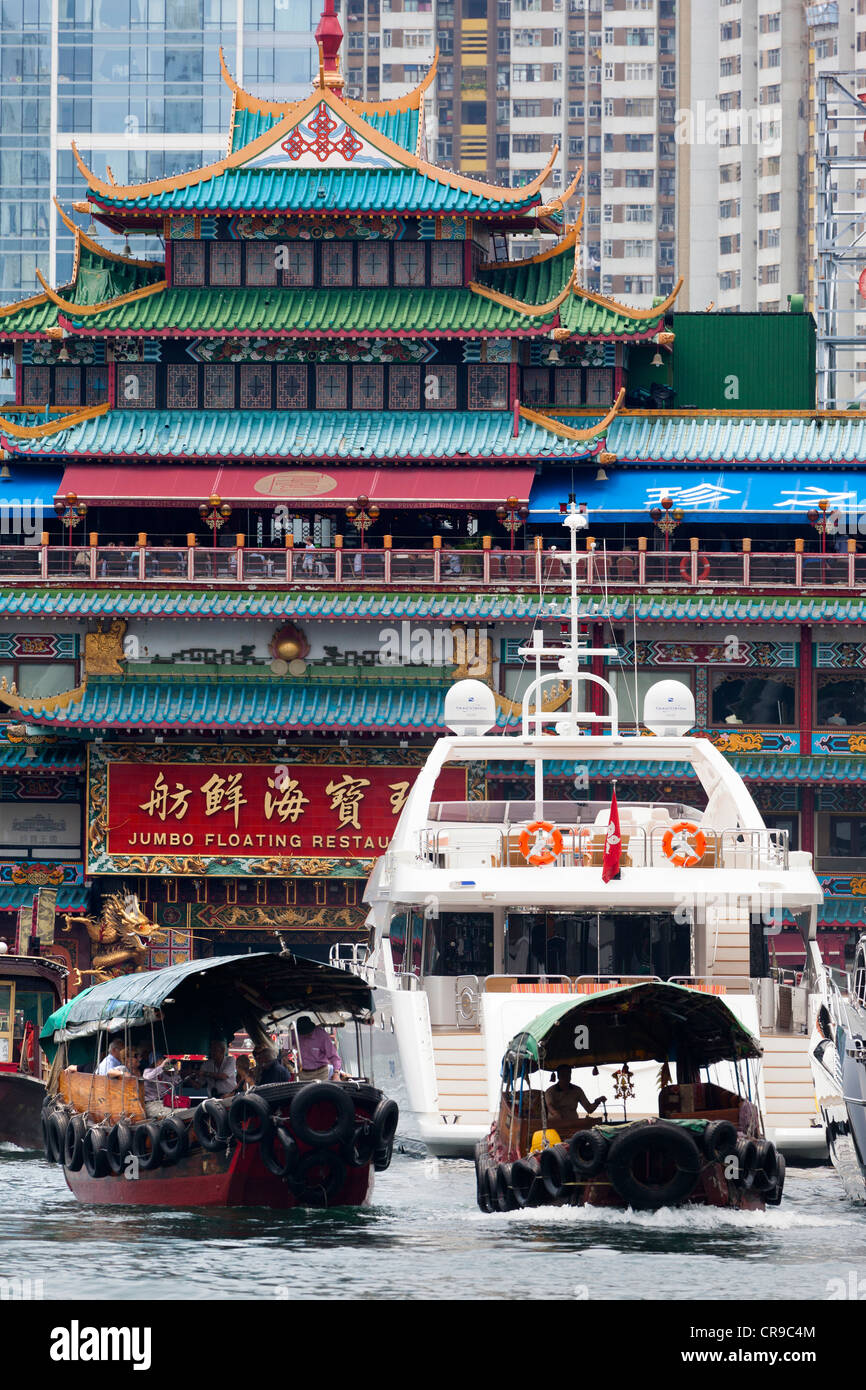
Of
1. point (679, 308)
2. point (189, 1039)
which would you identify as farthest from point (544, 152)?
point (189, 1039)

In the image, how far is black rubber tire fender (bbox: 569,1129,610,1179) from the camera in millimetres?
30484

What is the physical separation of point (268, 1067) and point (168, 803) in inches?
948

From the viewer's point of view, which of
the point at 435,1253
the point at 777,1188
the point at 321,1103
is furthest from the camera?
the point at 321,1103

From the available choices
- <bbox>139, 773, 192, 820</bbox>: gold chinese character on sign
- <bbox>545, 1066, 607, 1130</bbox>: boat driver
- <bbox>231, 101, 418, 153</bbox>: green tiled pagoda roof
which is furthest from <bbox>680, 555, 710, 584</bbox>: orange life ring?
<bbox>545, 1066, 607, 1130</bbox>: boat driver

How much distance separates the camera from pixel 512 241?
14925 cm

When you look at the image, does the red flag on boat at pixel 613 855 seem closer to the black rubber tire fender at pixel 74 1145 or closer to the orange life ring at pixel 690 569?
the black rubber tire fender at pixel 74 1145

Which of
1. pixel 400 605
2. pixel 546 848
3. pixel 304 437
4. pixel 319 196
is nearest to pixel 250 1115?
pixel 546 848

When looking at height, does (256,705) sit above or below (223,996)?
above

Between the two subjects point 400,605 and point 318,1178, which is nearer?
point 318,1178

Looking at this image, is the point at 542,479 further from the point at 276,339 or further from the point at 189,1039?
the point at 189,1039

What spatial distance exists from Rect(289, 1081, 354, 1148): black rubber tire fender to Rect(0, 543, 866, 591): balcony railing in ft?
86.8

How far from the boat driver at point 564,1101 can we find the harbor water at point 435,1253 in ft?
4.50

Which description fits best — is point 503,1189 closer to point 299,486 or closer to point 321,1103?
point 321,1103

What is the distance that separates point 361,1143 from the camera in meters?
32.6
